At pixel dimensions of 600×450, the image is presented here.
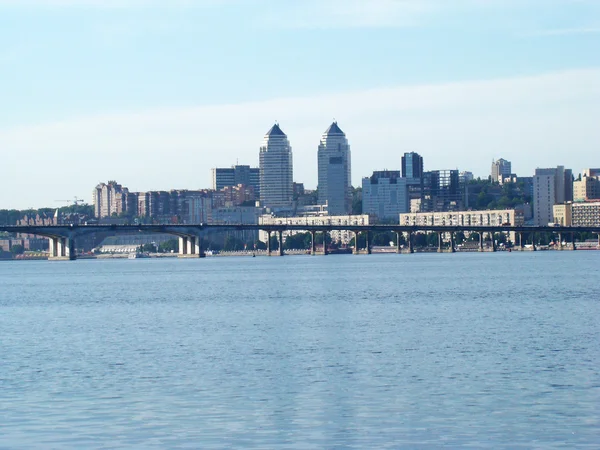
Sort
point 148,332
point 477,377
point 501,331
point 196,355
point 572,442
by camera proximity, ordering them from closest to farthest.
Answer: point 572,442 < point 477,377 < point 196,355 < point 501,331 < point 148,332

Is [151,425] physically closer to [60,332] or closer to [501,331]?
[501,331]

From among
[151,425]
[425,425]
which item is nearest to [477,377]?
[425,425]

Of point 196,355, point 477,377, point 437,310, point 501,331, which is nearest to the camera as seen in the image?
point 477,377

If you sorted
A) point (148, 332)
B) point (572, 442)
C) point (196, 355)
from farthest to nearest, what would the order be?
point (148, 332) < point (196, 355) < point (572, 442)

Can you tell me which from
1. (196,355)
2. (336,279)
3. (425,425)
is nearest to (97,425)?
(425,425)

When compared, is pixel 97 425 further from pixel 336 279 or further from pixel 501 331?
pixel 336 279

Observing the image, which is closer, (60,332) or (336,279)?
(60,332)

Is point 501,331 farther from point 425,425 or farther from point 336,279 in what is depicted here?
point 336,279

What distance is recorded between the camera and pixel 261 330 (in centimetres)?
4806

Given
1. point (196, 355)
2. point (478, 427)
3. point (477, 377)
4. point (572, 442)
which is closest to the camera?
point (572, 442)

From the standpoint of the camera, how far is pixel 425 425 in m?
25.7

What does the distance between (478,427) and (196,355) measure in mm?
15150

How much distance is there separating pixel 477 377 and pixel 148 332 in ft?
63.3

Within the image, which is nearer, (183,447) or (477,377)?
(183,447)
